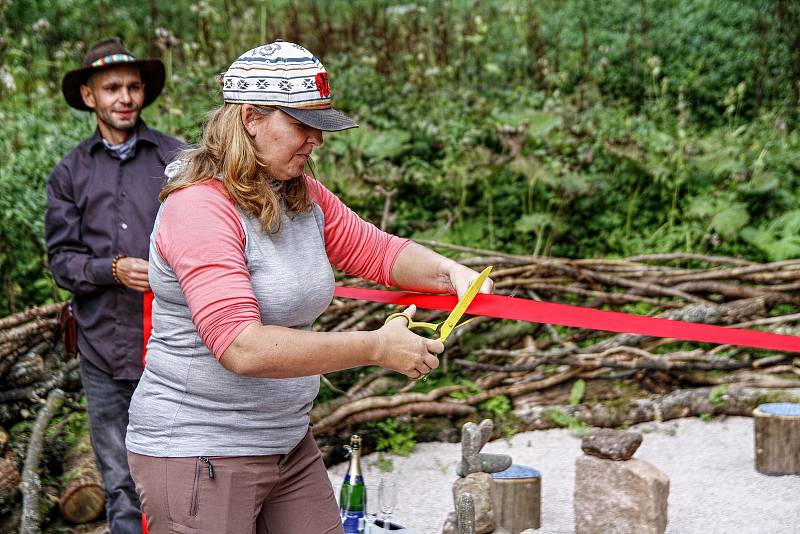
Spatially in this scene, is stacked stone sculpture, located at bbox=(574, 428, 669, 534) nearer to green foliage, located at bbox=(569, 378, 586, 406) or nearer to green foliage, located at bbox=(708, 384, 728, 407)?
green foliage, located at bbox=(569, 378, 586, 406)

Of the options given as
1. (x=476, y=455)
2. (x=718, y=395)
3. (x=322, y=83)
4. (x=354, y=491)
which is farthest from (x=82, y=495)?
(x=718, y=395)

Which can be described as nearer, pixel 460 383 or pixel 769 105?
pixel 460 383

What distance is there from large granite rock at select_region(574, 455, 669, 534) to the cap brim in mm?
2439

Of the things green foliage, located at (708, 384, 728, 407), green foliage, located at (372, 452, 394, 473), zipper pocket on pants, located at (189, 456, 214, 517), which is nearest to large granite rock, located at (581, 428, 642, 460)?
green foliage, located at (372, 452, 394, 473)

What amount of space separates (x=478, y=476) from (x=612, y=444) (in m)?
0.62

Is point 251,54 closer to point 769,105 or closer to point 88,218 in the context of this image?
point 88,218

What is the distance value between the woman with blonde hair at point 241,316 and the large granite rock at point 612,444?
2065mm

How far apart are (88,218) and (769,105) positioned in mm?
7110

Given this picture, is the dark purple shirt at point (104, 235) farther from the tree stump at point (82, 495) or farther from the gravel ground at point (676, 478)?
the gravel ground at point (676, 478)

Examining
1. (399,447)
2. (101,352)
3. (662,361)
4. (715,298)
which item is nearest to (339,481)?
(399,447)

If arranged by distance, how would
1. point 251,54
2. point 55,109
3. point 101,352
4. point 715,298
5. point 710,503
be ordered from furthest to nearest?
point 55,109, point 715,298, point 710,503, point 101,352, point 251,54

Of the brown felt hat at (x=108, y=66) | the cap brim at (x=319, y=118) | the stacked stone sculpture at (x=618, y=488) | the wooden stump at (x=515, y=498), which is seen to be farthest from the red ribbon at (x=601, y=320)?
the brown felt hat at (x=108, y=66)

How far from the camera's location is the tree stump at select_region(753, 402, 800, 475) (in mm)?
4762

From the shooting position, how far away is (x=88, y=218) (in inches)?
150
